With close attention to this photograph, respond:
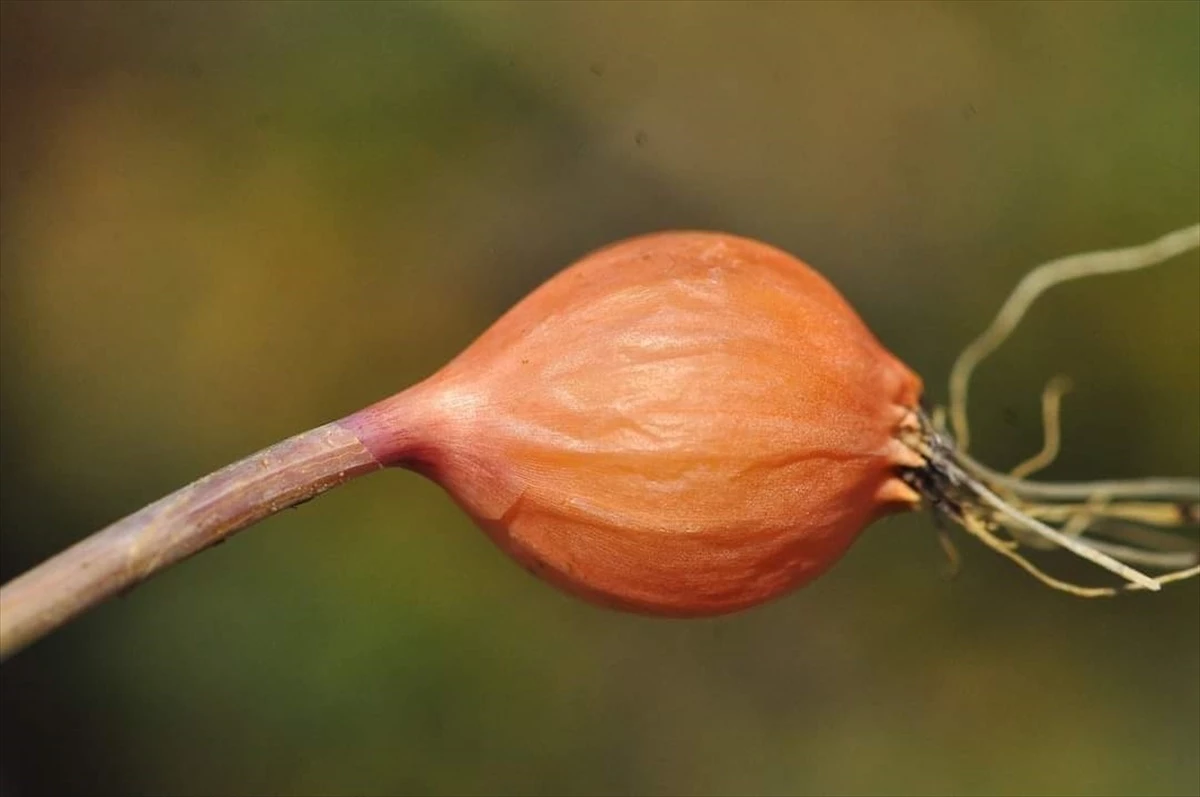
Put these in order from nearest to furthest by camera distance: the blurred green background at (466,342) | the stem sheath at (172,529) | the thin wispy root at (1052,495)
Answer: the stem sheath at (172,529)
the thin wispy root at (1052,495)
the blurred green background at (466,342)

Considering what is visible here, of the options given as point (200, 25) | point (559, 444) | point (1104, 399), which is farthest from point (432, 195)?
point (1104, 399)

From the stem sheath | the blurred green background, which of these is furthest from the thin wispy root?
the stem sheath

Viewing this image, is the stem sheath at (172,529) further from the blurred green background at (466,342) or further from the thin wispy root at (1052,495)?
the blurred green background at (466,342)

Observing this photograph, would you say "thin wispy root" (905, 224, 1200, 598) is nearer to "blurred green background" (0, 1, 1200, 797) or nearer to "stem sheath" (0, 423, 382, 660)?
"blurred green background" (0, 1, 1200, 797)

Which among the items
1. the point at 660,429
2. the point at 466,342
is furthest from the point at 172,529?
the point at 466,342

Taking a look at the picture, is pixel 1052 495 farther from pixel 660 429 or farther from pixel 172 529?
pixel 172 529

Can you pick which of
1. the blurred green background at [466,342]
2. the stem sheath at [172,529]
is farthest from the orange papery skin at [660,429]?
the blurred green background at [466,342]
